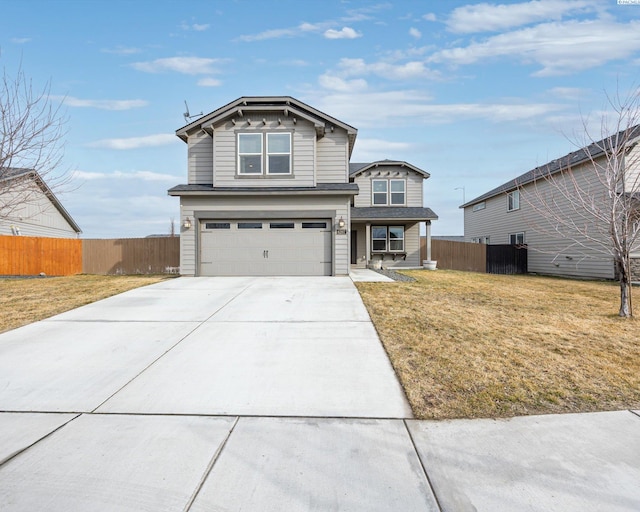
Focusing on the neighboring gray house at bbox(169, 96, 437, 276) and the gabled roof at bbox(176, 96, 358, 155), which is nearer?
the gabled roof at bbox(176, 96, 358, 155)

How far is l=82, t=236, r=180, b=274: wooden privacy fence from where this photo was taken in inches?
667

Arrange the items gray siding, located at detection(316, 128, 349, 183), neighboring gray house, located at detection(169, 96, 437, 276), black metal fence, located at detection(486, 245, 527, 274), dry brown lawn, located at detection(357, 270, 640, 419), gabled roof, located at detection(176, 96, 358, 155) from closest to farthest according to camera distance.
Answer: dry brown lawn, located at detection(357, 270, 640, 419)
gabled roof, located at detection(176, 96, 358, 155)
neighboring gray house, located at detection(169, 96, 437, 276)
gray siding, located at detection(316, 128, 349, 183)
black metal fence, located at detection(486, 245, 527, 274)

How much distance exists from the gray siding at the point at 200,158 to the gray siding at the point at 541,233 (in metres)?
11.4

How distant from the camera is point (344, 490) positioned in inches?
85.4

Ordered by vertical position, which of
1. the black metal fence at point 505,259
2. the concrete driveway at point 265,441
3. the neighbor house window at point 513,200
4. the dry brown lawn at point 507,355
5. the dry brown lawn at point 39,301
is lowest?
the concrete driveway at point 265,441

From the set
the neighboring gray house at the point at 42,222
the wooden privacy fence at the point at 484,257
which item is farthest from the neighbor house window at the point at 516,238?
the neighboring gray house at the point at 42,222

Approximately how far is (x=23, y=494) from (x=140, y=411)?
1.08 m

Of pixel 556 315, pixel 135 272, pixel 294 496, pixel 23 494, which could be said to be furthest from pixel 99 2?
pixel 556 315

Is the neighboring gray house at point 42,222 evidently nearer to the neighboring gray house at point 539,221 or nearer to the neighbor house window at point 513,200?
the neighboring gray house at point 539,221

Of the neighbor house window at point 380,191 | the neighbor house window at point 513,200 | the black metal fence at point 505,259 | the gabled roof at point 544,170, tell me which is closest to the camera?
the gabled roof at point 544,170

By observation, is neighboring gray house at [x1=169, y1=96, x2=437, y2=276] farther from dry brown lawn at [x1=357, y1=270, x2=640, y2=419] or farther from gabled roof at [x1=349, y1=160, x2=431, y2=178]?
gabled roof at [x1=349, y1=160, x2=431, y2=178]

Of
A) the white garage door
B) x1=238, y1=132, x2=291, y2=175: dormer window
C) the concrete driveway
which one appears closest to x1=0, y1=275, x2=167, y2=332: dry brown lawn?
the concrete driveway

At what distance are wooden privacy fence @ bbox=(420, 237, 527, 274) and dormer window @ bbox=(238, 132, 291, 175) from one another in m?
10.4

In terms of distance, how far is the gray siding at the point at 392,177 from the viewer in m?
19.5
